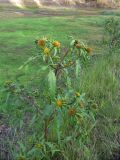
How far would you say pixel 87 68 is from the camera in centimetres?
614

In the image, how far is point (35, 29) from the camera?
1062 cm

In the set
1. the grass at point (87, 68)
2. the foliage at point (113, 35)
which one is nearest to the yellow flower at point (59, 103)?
the grass at point (87, 68)

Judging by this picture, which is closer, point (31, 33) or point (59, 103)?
point (59, 103)

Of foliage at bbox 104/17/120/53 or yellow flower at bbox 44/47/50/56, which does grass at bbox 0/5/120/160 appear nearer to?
foliage at bbox 104/17/120/53

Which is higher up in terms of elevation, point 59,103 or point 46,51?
point 46,51

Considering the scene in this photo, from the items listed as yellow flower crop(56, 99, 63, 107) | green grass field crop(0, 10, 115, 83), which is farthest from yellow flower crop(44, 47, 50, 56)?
A: green grass field crop(0, 10, 115, 83)

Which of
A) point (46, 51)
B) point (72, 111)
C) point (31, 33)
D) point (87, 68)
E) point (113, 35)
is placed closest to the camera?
point (46, 51)

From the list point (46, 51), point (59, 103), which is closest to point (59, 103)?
point (59, 103)

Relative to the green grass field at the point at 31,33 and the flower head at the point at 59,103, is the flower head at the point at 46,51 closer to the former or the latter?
the flower head at the point at 59,103

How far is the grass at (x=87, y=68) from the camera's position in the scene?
4.74m

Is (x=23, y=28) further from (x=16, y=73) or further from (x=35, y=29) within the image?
(x=16, y=73)

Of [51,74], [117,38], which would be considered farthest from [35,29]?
[51,74]

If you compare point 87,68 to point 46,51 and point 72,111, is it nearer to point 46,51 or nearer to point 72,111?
point 72,111

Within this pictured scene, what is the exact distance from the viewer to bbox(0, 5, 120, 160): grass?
15.6ft
